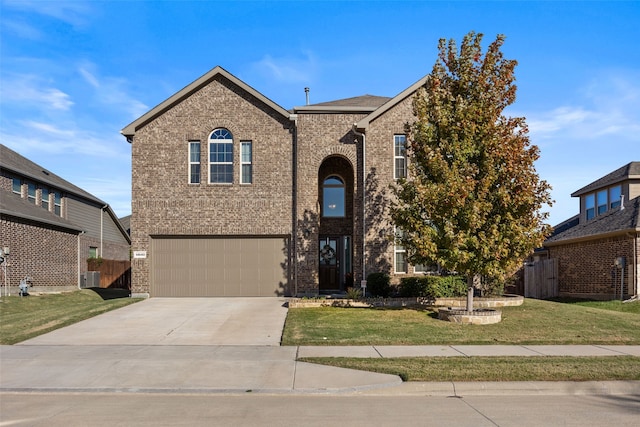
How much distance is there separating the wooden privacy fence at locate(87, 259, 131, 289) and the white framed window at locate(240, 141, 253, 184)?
14.6m

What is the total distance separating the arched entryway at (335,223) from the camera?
22.6 m

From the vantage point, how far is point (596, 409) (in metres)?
7.32

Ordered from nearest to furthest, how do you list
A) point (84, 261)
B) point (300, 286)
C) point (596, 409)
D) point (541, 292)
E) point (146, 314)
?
point (596, 409) → point (146, 314) → point (300, 286) → point (541, 292) → point (84, 261)

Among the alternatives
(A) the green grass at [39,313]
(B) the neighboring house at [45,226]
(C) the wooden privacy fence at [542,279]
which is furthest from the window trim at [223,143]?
(C) the wooden privacy fence at [542,279]

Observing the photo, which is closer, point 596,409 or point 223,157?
point 596,409

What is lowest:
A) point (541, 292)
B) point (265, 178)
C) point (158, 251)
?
point (541, 292)

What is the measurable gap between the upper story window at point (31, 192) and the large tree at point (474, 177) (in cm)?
2076

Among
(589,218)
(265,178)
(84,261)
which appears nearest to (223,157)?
(265,178)

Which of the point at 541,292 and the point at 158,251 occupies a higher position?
the point at 158,251

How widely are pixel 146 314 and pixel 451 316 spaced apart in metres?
9.18

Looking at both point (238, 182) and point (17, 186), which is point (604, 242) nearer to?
point (238, 182)

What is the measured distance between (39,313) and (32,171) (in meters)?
13.9

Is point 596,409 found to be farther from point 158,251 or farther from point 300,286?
point 158,251

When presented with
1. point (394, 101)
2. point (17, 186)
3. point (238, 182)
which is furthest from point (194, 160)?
point (17, 186)
